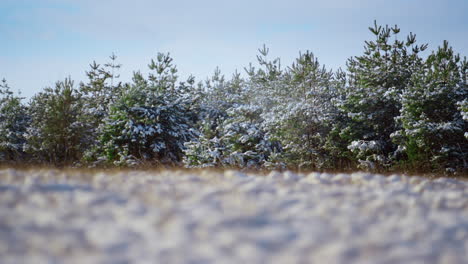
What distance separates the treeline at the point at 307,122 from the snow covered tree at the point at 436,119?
4cm

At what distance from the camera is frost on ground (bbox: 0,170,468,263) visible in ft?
8.00

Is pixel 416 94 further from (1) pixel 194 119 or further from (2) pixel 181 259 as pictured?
(1) pixel 194 119

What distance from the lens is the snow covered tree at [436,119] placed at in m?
12.9

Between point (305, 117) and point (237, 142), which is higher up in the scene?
point (305, 117)

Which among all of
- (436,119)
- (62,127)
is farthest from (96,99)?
(436,119)

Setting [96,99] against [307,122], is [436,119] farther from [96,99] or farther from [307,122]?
[96,99]

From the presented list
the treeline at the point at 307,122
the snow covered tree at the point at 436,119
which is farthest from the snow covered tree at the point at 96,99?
the snow covered tree at the point at 436,119

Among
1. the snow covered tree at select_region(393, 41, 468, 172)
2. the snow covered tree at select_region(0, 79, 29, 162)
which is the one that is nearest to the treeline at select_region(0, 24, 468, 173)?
the snow covered tree at select_region(393, 41, 468, 172)

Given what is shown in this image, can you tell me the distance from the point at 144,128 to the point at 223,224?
1519cm

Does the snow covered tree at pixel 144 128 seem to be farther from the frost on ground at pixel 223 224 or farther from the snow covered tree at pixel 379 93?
the frost on ground at pixel 223 224

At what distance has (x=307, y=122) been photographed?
16.9 meters

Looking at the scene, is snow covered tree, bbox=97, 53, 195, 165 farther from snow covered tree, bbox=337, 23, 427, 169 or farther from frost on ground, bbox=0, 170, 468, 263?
frost on ground, bbox=0, 170, 468, 263

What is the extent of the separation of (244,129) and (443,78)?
9.13 meters

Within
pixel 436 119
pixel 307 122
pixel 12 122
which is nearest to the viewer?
pixel 436 119
